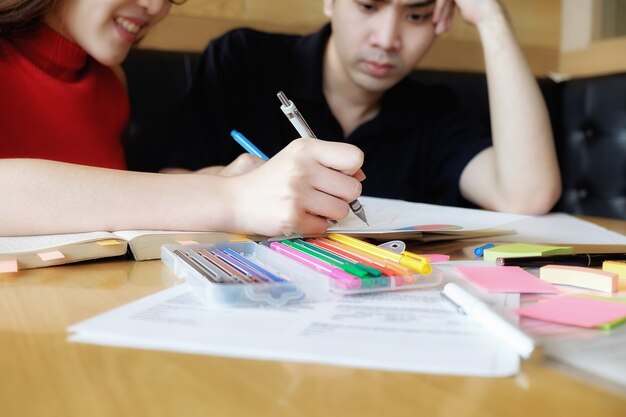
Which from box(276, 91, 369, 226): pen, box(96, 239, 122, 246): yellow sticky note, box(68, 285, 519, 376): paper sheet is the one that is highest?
box(276, 91, 369, 226): pen

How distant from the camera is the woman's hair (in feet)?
2.87

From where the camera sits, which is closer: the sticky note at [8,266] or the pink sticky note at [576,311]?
the pink sticky note at [576,311]

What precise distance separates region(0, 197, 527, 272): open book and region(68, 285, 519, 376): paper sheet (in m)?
0.16

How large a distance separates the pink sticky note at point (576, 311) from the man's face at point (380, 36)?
0.80 metres

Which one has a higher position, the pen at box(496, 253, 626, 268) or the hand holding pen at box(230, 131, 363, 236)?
the hand holding pen at box(230, 131, 363, 236)

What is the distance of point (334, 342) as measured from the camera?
0.36 metres

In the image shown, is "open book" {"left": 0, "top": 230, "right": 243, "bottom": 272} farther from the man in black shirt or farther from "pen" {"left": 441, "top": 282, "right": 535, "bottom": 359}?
the man in black shirt

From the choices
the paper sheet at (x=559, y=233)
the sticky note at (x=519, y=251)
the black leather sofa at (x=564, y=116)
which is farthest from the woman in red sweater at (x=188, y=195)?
the black leather sofa at (x=564, y=116)

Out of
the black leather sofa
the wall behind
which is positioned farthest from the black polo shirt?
the wall behind

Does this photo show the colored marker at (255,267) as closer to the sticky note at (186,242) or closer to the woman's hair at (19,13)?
the sticky note at (186,242)

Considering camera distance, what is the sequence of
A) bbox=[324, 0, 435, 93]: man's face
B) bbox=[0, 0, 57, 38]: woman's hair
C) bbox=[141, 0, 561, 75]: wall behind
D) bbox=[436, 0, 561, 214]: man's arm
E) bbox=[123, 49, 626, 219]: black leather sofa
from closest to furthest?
bbox=[0, 0, 57, 38]: woman's hair < bbox=[436, 0, 561, 214]: man's arm < bbox=[324, 0, 435, 93]: man's face < bbox=[123, 49, 626, 219]: black leather sofa < bbox=[141, 0, 561, 75]: wall behind

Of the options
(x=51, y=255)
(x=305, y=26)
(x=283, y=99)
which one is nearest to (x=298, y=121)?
(x=283, y=99)

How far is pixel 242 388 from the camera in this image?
0.30 metres

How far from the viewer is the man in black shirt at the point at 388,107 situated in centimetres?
107
